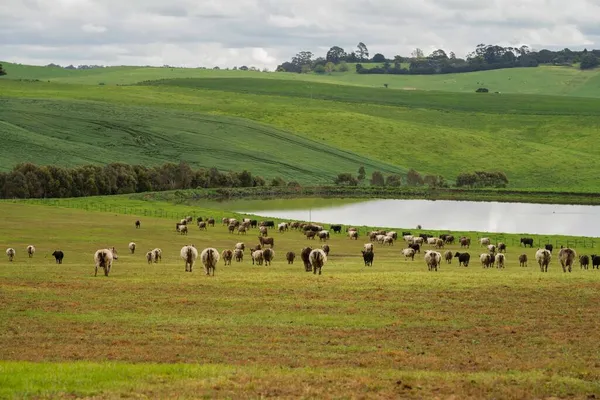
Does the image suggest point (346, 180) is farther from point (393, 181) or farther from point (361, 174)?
point (393, 181)

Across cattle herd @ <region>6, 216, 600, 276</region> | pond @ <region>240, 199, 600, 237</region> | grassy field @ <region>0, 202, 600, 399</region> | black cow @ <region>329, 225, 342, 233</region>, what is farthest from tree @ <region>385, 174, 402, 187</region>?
grassy field @ <region>0, 202, 600, 399</region>

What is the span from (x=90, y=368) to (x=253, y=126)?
6704 inches

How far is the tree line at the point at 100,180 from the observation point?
4065 inches

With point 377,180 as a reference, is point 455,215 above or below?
below

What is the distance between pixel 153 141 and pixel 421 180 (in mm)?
45523

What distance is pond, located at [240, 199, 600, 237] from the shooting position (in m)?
92.4

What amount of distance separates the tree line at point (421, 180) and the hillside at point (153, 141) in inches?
179

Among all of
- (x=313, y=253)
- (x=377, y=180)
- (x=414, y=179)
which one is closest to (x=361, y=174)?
(x=377, y=180)

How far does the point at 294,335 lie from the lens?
20.8 m

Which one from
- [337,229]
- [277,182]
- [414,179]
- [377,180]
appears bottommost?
[337,229]

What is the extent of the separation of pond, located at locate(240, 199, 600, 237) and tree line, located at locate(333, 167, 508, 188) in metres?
22.0

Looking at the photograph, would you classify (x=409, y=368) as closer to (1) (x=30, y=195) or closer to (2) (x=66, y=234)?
(2) (x=66, y=234)

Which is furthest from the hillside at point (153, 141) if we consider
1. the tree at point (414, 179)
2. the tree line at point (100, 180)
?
the tree line at point (100, 180)

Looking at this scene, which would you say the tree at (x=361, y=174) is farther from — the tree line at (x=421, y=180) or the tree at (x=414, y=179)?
the tree at (x=414, y=179)
